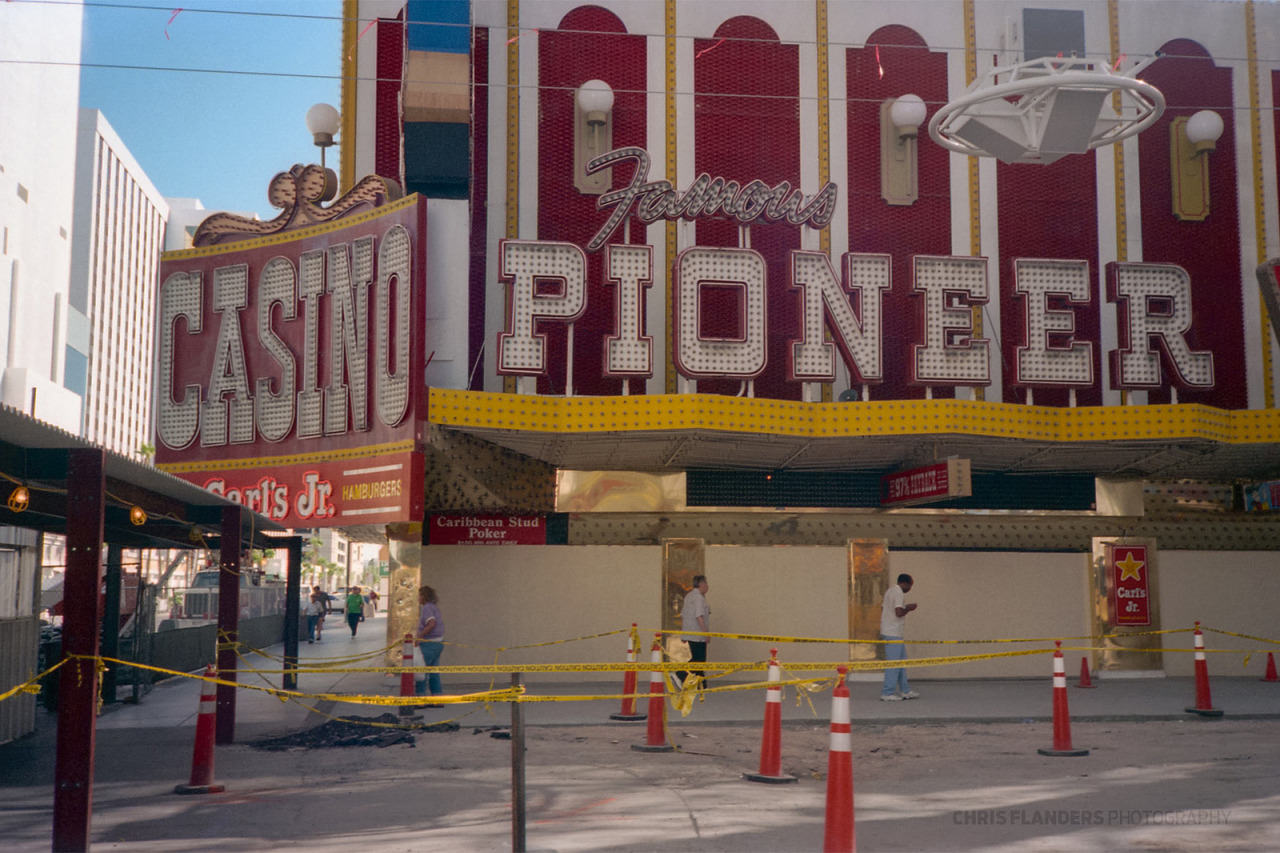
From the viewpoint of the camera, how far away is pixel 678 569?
68.1ft

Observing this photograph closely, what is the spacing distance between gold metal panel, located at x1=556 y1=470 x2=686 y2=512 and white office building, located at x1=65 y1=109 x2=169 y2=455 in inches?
4648

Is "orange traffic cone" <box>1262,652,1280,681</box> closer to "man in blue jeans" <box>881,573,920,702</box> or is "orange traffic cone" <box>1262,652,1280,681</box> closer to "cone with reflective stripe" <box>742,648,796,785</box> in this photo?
"man in blue jeans" <box>881,573,920,702</box>

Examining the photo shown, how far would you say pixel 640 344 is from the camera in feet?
63.4

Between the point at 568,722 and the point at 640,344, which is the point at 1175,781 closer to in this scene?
the point at 568,722

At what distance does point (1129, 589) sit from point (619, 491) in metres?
9.19

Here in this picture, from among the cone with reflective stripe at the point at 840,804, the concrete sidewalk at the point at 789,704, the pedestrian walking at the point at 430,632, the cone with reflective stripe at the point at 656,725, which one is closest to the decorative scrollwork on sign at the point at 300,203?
the pedestrian walking at the point at 430,632

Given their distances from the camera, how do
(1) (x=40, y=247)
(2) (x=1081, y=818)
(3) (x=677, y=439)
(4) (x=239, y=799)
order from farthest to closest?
(1) (x=40, y=247), (3) (x=677, y=439), (4) (x=239, y=799), (2) (x=1081, y=818)

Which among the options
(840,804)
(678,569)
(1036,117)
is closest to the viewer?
(840,804)

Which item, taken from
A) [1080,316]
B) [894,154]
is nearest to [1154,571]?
[1080,316]

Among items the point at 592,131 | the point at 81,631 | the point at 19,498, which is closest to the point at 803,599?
the point at 592,131

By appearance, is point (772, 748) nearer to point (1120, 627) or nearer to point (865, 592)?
point (865, 592)

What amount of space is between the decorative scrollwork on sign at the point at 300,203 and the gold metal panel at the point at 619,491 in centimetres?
551

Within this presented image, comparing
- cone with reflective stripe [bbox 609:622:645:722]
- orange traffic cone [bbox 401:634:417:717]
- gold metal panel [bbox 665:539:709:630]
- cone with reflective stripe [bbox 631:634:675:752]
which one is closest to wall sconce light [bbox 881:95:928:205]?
gold metal panel [bbox 665:539:709:630]

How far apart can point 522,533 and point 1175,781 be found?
12.1 meters
